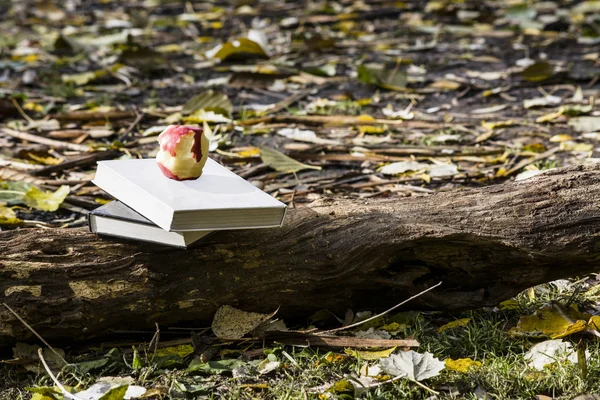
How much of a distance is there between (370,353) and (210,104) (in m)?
2.24

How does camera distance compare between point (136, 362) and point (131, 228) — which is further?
point (131, 228)

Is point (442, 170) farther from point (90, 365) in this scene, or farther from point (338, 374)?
point (90, 365)

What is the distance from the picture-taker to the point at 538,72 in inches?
182

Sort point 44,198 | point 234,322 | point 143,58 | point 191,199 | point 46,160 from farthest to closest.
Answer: point 143,58, point 46,160, point 44,198, point 234,322, point 191,199

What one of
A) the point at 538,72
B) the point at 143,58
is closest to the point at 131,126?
the point at 143,58

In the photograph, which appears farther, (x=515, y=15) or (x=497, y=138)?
(x=515, y=15)

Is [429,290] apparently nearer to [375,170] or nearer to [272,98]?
[375,170]

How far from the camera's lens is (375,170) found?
11.0ft

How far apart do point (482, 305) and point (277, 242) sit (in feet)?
1.82

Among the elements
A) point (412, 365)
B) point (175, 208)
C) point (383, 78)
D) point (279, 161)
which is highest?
point (175, 208)

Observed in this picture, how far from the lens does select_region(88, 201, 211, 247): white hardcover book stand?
2018 millimetres

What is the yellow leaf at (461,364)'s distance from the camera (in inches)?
75.3

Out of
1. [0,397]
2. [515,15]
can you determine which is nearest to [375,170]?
[0,397]

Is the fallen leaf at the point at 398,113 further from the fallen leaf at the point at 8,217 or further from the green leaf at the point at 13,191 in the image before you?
the fallen leaf at the point at 8,217
